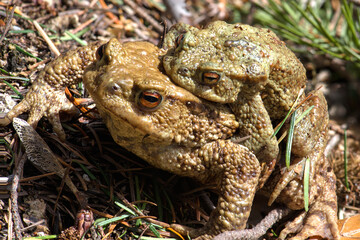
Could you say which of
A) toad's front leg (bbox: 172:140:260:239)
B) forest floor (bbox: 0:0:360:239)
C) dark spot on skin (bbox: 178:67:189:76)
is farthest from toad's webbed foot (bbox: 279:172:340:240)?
dark spot on skin (bbox: 178:67:189:76)

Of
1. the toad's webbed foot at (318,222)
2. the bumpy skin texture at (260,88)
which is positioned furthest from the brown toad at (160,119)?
the toad's webbed foot at (318,222)

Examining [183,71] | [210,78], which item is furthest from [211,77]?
[183,71]

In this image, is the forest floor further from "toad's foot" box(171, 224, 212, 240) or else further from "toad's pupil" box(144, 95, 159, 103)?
"toad's pupil" box(144, 95, 159, 103)

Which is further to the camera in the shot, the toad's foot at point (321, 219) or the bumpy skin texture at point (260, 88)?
the toad's foot at point (321, 219)

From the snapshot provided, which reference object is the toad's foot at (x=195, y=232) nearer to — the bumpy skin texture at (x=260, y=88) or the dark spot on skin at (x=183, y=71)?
the bumpy skin texture at (x=260, y=88)

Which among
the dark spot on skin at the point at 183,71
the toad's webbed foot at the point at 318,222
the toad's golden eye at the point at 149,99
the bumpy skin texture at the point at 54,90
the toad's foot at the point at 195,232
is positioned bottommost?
the toad's foot at the point at 195,232

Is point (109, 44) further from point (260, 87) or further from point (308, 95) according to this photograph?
point (308, 95)
